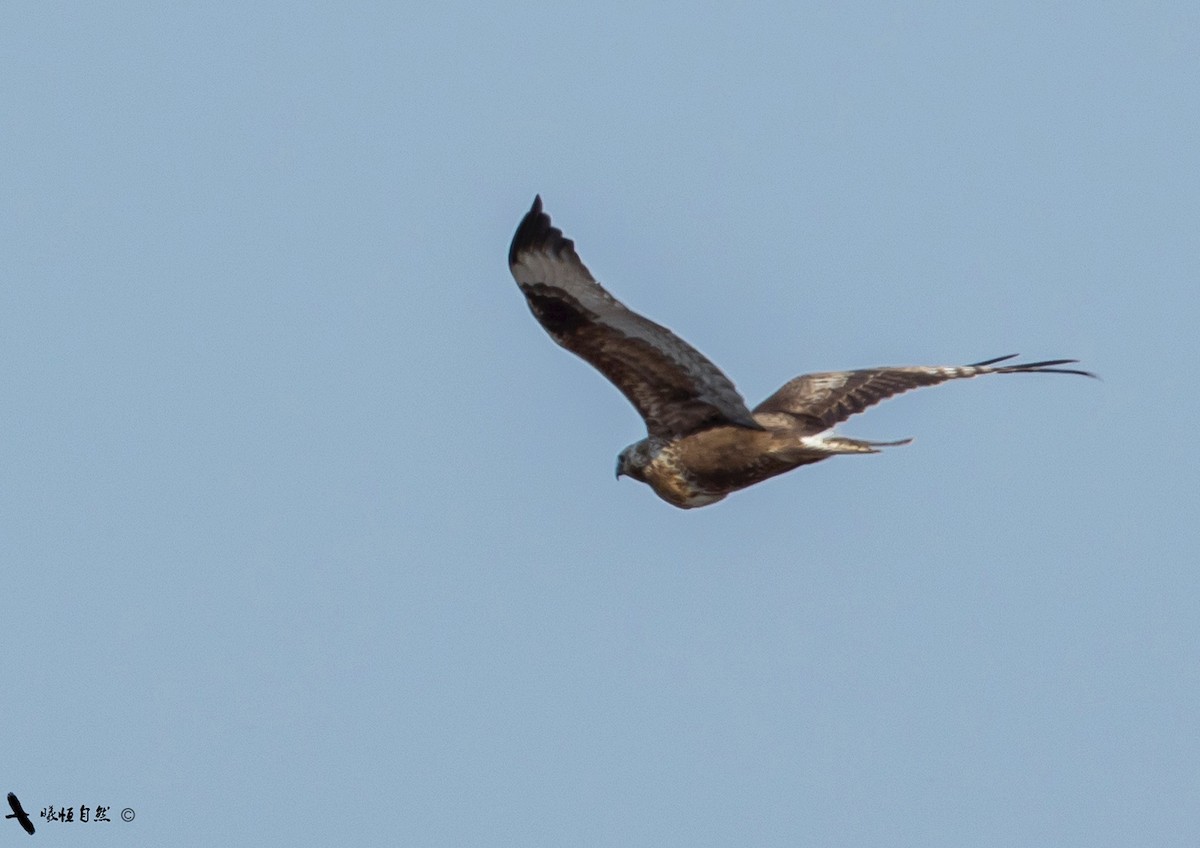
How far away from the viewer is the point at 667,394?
12133 millimetres

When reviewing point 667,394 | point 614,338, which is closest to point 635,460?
point 667,394

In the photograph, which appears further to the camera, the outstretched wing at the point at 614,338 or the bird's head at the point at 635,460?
the bird's head at the point at 635,460

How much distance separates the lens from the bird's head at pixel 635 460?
41.3 feet

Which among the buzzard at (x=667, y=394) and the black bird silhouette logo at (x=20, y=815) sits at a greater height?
the buzzard at (x=667, y=394)

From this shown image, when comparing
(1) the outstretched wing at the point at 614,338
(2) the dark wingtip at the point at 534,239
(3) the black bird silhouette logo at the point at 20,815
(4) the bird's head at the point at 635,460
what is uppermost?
(2) the dark wingtip at the point at 534,239

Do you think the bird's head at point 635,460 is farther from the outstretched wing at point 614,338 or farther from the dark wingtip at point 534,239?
the dark wingtip at point 534,239

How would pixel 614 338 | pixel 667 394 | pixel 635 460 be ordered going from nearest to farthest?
pixel 614 338, pixel 667 394, pixel 635 460

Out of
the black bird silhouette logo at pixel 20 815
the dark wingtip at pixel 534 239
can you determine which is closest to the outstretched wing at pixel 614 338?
the dark wingtip at pixel 534 239

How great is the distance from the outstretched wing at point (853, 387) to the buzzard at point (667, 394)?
0.09 m

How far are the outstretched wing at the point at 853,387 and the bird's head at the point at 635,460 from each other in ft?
3.21

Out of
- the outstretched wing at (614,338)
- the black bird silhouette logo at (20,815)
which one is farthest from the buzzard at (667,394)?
the black bird silhouette logo at (20,815)

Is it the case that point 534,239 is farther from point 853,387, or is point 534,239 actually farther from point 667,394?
point 853,387

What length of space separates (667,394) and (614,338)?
59 cm

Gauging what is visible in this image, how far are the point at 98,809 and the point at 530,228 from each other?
200 inches
